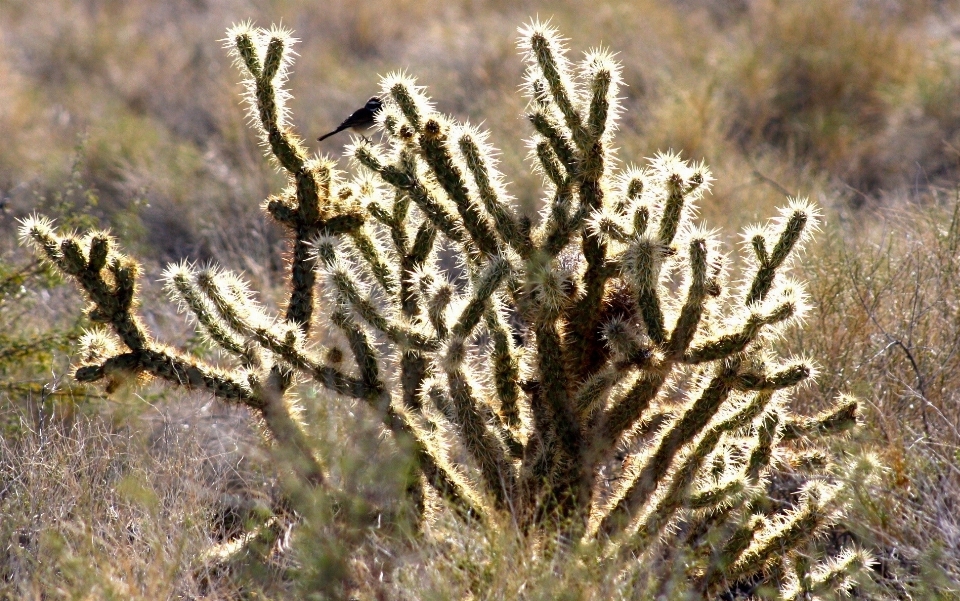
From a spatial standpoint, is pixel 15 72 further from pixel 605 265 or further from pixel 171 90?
pixel 605 265

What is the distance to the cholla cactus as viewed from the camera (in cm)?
314

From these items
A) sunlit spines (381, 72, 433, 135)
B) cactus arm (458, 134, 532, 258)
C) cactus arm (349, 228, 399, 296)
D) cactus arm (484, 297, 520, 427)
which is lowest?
cactus arm (484, 297, 520, 427)

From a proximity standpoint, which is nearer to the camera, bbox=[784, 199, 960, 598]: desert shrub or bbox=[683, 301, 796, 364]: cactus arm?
bbox=[683, 301, 796, 364]: cactus arm

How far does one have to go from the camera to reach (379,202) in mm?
3719

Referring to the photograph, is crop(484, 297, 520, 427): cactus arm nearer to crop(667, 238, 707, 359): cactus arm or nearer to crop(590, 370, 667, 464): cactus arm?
crop(590, 370, 667, 464): cactus arm

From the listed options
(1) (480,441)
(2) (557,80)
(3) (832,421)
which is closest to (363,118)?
(2) (557,80)

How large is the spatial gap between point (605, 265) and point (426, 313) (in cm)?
63

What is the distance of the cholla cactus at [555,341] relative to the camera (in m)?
3.14

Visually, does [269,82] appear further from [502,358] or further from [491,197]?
[502,358]

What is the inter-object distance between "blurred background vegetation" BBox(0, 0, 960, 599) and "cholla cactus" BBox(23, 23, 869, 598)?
0.27 meters

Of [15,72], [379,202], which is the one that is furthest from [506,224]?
[15,72]

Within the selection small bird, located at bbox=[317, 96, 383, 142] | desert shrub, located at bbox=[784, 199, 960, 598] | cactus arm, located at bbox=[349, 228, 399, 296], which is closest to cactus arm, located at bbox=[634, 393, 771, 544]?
desert shrub, located at bbox=[784, 199, 960, 598]

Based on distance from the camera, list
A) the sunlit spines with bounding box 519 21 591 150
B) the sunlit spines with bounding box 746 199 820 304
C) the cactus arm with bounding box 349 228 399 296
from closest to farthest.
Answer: the sunlit spines with bounding box 746 199 820 304 → the sunlit spines with bounding box 519 21 591 150 → the cactus arm with bounding box 349 228 399 296

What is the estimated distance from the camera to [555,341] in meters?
3.23
